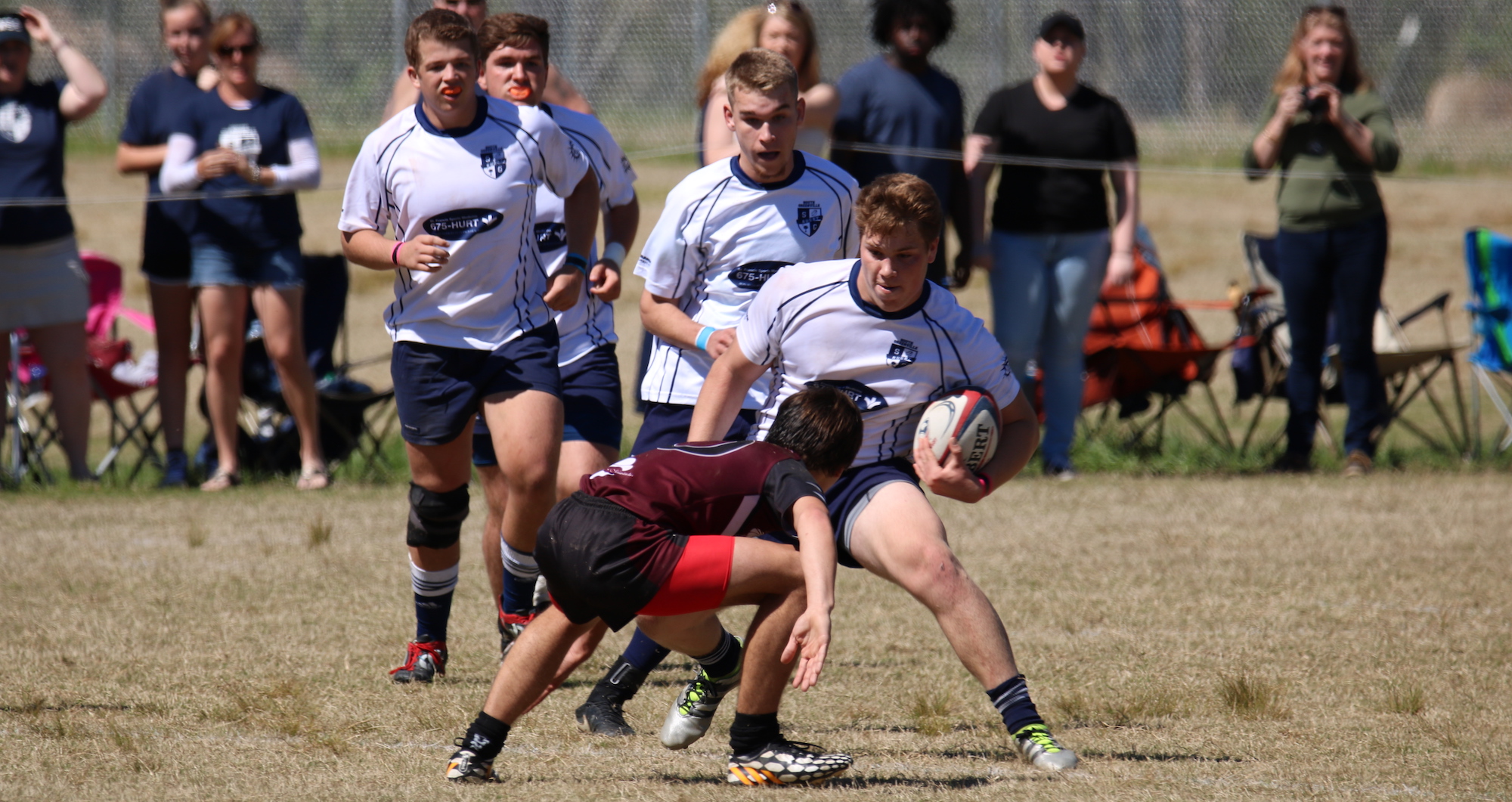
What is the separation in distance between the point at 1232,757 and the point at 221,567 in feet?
13.3

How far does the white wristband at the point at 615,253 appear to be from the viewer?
4.96 meters

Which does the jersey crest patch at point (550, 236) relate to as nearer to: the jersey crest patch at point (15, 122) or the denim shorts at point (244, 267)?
the denim shorts at point (244, 267)

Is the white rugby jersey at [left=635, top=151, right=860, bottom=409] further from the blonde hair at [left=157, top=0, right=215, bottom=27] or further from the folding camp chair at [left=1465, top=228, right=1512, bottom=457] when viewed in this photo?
the folding camp chair at [left=1465, top=228, right=1512, bottom=457]

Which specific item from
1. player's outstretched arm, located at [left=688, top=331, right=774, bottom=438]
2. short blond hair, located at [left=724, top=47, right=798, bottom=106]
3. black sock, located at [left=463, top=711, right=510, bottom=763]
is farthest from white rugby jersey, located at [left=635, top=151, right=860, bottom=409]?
black sock, located at [left=463, top=711, right=510, bottom=763]

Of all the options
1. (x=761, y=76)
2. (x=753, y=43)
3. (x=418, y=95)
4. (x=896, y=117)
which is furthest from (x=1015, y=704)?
(x=896, y=117)

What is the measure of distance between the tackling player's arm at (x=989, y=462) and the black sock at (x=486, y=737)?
100 centimetres

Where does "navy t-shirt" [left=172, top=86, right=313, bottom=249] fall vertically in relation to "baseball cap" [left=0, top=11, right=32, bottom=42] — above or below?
below

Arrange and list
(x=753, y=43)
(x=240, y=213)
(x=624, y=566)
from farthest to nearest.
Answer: (x=240, y=213) → (x=753, y=43) → (x=624, y=566)

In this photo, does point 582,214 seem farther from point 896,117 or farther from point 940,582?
point 896,117

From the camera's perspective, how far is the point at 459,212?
180 inches

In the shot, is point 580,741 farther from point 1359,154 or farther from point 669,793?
point 1359,154

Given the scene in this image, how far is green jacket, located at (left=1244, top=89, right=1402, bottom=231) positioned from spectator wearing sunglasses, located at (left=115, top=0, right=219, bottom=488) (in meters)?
5.45

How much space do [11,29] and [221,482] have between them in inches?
97.0

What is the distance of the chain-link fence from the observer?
55.9ft
